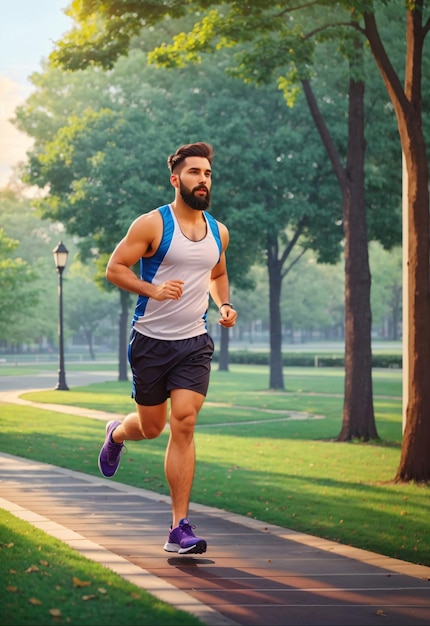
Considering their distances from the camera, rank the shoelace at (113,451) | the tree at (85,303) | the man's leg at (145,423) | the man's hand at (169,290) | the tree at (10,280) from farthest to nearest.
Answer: the tree at (85,303)
the tree at (10,280)
the shoelace at (113,451)
the man's leg at (145,423)
the man's hand at (169,290)

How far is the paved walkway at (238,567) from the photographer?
17.0ft

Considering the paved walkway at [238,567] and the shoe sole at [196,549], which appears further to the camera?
the shoe sole at [196,549]

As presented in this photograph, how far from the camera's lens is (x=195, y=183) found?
6.42 m

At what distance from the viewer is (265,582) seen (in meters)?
5.92

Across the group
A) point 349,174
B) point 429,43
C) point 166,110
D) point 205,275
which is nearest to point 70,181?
point 166,110

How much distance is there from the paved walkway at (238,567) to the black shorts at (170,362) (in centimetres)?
103

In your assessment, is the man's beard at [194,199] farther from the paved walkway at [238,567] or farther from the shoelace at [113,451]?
the paved walkway at [238,567]

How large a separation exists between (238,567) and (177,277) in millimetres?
1728

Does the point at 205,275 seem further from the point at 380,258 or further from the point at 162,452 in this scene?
the point at 380,258

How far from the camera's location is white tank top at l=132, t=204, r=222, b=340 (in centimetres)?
634

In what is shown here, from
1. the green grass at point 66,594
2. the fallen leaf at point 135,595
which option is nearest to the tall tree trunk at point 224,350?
the green grass at point 66,594

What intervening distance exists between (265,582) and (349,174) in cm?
1298

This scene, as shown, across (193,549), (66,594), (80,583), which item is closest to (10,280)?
(193,549)

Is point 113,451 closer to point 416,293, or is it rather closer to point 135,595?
point 135,595
